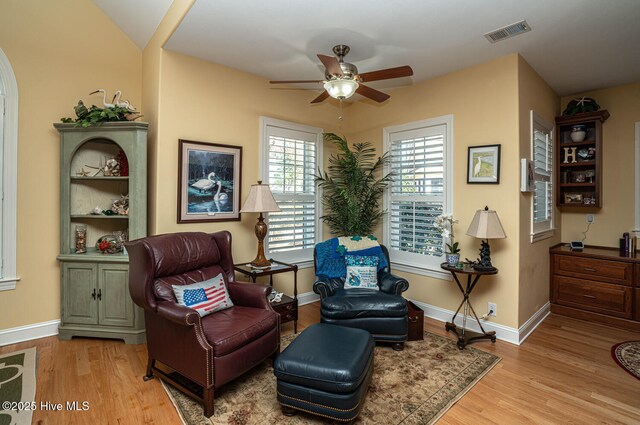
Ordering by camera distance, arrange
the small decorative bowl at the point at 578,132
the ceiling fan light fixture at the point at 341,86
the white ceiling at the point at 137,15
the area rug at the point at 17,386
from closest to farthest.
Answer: the area rug at the point at 17,386 → the ceiling fan light fixture at the point at 341,86 → the white ceiling at the point at 137,15 → the small decorative bowl at the point at 578,132

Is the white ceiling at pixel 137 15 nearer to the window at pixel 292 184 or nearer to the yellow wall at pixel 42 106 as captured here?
the yellow wall at pixel 42 106

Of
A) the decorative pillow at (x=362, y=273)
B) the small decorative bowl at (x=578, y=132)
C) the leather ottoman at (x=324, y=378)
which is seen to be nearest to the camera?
the leather ottoman at (x=324, y=378)

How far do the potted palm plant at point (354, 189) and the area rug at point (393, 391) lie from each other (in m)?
1.74

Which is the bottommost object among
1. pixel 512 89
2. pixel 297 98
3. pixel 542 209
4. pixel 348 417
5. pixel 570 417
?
pixel 570 417

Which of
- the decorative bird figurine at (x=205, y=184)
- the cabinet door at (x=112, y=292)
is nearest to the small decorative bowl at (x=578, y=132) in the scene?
the decorative bird figurine at (x=205, y=184)

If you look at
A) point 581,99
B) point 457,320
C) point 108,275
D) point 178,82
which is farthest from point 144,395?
point 581,99

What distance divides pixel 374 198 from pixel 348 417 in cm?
287

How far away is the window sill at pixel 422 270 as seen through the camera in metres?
3.75

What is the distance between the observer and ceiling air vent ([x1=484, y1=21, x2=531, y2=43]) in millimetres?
2652

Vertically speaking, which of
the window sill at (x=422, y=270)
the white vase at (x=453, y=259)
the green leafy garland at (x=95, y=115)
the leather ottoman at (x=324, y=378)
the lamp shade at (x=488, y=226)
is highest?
the green leafy garland at (x=95, y=115)

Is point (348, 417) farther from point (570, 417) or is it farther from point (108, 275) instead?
point (108, 275)

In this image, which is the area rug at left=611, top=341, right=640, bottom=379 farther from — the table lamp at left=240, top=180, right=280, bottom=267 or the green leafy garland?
the green leafy garland

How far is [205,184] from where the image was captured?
11.3 feet

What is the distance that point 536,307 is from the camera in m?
3.70
